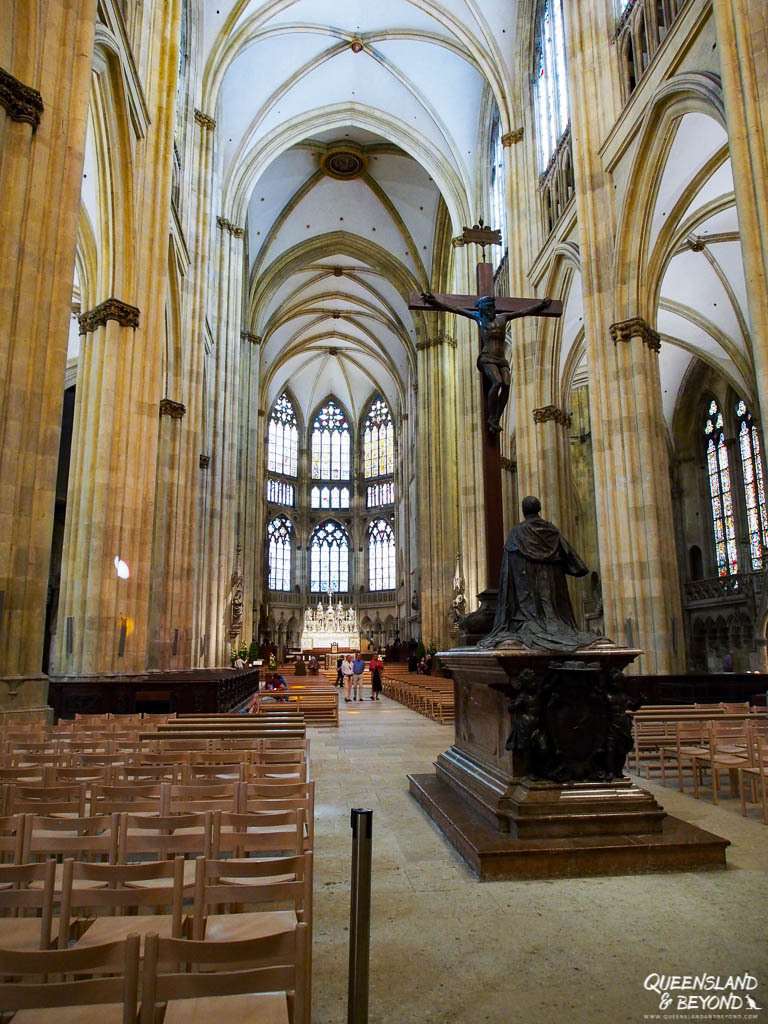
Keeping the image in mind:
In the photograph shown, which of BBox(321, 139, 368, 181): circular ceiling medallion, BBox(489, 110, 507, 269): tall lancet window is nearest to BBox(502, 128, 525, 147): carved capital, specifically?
BBox(489, 110, 507, 269): tall lancet window

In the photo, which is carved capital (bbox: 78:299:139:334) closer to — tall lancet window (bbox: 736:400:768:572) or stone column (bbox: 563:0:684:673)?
stone column (bbox: 563:0:684:673)

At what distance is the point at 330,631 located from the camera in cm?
4228

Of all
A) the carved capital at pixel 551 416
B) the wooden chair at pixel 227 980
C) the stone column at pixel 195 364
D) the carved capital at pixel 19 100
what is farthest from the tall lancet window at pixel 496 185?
the wooden chair at pixel 227 980

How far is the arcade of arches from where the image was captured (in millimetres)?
8398

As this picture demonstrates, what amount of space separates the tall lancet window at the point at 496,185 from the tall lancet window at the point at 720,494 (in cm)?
984

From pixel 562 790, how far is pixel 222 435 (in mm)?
20900

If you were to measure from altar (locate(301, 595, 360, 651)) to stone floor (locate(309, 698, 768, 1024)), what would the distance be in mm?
36150

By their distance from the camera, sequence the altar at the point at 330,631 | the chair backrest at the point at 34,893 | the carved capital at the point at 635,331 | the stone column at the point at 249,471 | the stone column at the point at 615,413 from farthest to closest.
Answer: the altar at the point at 330,631
the stone column at the point at 249,471
the carved capital at the point at 635,331
the stone column at the point at 615,413
the chair backrest at the point at 34,893

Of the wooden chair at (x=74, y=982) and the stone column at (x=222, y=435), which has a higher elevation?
the stone column at (x=222, y=435)

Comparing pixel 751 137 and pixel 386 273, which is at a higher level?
pixel 386 273

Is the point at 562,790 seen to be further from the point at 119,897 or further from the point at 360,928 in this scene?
A: the point at 119,897

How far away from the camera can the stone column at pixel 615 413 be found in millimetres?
12977

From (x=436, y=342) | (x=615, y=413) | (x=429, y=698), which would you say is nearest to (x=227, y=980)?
(x=615, y=413)

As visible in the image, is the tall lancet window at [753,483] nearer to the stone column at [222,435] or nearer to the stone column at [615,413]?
the stone column at [615,413]
